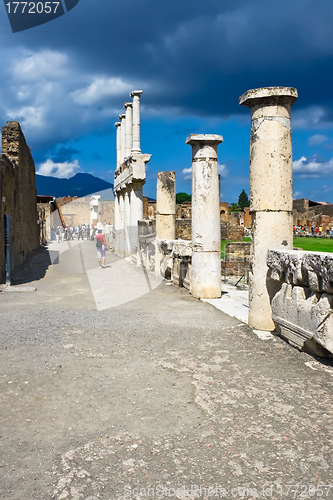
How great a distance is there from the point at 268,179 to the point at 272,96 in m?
1.09

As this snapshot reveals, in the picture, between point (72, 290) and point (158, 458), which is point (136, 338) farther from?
point (72, 290)

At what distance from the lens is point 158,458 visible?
278 cm

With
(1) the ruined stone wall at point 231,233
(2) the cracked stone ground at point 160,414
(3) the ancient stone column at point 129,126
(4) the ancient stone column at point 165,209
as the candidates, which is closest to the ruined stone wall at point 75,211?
(1) the ruined stone wall at point 231,233

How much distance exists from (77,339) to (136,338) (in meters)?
0.75

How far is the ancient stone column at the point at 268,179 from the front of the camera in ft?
19.2

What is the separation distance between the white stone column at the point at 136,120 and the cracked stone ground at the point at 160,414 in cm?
1158

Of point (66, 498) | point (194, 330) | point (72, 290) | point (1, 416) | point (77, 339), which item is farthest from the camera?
point (72, 290)

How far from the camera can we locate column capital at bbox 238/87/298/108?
5770 mm

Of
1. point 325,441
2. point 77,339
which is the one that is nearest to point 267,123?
point 77,339

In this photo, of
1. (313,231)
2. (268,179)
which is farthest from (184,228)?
(268,179)

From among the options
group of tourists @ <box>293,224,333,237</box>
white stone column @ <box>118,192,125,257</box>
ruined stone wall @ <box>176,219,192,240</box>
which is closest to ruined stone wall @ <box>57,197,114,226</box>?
group of tourists @ <box>293,224,333,237</box>

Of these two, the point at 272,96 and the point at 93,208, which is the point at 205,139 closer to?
the point at 272,96

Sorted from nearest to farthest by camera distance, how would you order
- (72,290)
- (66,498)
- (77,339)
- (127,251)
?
(66,498) → (77,339) → (72,290) → (127,251)

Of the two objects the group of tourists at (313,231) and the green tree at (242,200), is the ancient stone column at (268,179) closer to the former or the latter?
the group of tourists at (313,231)
